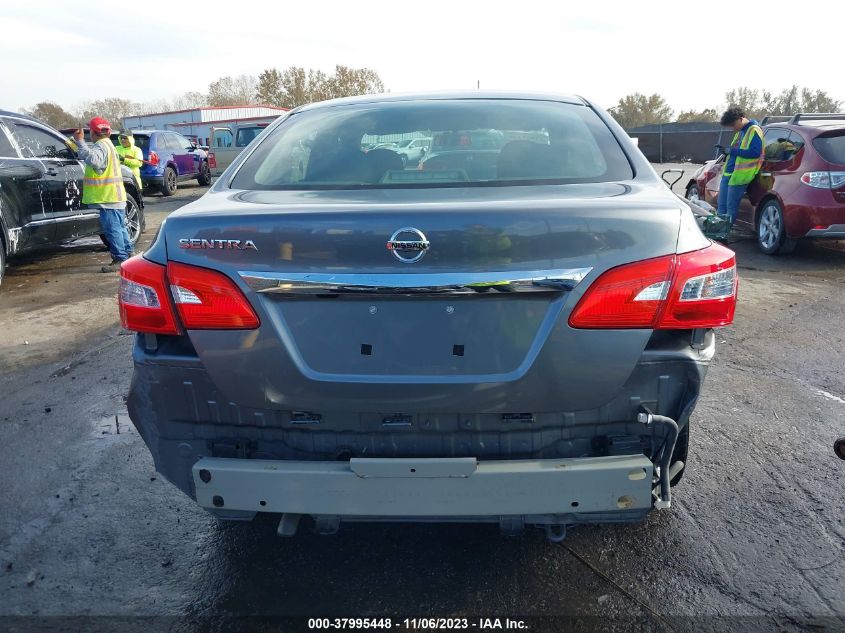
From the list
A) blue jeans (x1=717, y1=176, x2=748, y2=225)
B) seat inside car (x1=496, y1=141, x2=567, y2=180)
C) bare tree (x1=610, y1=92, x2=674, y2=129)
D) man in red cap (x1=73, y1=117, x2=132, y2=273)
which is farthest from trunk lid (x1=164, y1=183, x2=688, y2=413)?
bare tree (x1=610, y1=92, x2=674, y2=129)

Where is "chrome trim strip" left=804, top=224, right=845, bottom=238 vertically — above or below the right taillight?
below

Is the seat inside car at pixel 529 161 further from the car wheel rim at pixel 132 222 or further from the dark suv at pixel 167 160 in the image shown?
the dark suv at pixel 167 160

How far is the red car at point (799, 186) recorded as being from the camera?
7.42m

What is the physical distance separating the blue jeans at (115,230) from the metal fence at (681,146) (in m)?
23.1

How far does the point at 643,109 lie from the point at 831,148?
4811 cm

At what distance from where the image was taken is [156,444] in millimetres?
2201

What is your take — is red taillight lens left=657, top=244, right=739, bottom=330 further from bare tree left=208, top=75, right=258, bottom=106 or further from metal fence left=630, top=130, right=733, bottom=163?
bare tree left=208, top=75, right=258, bottom=106

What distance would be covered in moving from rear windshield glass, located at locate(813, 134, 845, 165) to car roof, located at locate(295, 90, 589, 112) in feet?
18.8

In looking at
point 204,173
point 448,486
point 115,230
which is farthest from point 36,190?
point 204,173

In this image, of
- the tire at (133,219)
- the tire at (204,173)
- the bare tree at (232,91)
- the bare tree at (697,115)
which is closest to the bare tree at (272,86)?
the bare tree at (232,91)

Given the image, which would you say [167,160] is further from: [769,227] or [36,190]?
[769,227]

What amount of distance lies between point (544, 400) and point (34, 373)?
13.6 ft

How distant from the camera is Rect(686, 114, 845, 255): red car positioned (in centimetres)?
742

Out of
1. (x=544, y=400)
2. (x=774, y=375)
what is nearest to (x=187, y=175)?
(x=774, y=375)
